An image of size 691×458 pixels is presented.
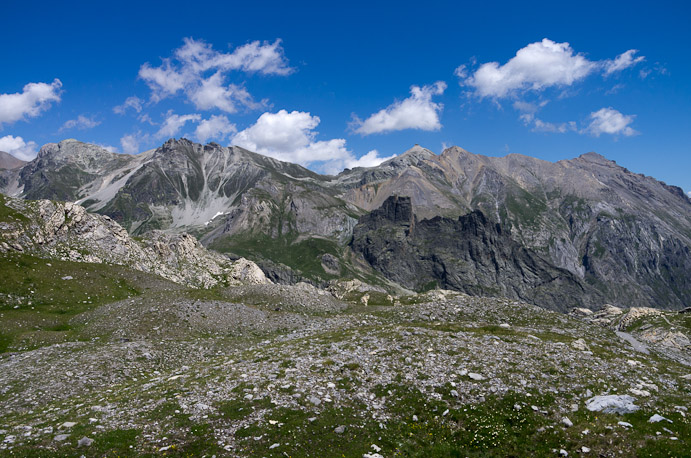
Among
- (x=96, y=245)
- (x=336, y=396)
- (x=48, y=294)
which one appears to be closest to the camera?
(x=336, y=396)

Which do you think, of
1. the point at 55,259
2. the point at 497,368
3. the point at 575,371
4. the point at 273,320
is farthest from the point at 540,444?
the point at 55,259

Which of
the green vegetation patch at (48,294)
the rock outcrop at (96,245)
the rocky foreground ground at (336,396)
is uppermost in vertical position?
the rock outcrop at (96,245)

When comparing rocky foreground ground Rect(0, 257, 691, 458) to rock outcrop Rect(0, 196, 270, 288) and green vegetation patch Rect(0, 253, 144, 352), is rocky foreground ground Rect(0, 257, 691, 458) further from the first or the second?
rock outcrop Rect(0, 196, 270, 288)

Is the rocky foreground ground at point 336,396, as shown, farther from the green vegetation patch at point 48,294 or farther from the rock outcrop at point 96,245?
the rock outcrop at point 96,245

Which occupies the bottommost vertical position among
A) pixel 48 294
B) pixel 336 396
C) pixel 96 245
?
pixel 336 396

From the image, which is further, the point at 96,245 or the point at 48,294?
the point at 96,245

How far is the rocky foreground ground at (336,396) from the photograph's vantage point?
58.2 ft

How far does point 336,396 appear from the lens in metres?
22.9

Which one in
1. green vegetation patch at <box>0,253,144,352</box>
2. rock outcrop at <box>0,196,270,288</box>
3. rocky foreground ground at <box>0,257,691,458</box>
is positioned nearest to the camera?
rocky foreground ground at <box>0,257,691,458</box>

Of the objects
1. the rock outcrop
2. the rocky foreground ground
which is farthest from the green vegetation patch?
the rock outcrop

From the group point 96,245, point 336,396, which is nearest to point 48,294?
point 96,245

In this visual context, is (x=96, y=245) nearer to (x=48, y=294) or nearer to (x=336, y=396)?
(x=48, y=294)

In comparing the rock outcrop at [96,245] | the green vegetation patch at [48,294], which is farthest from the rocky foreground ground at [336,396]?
the rock outcrop at [96,245]

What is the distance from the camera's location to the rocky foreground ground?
1773cm
